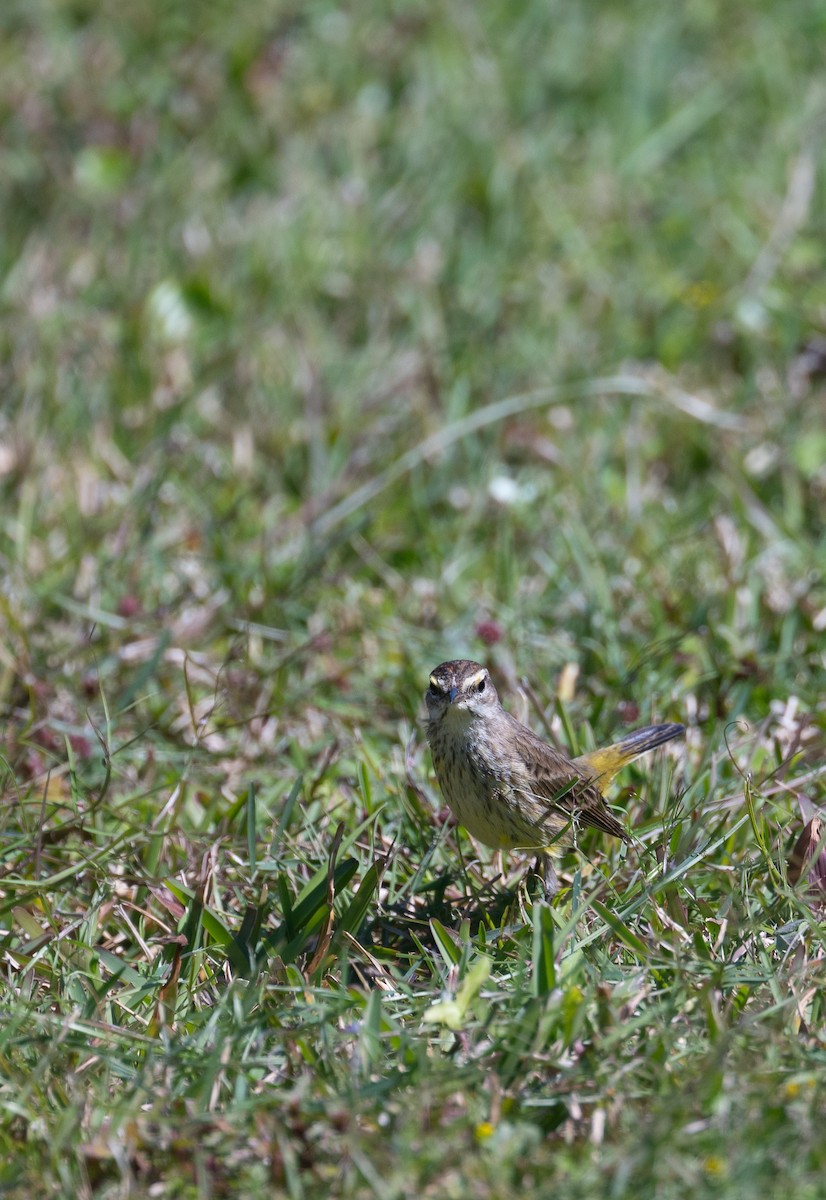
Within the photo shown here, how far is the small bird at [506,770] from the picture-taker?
13.7 ft

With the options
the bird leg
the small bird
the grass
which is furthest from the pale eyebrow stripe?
the bird leg

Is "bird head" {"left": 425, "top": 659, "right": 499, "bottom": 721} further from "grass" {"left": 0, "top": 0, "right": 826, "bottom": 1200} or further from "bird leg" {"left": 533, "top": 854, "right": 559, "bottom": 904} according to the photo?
"bird leg" {"left": 533, "top": 854, "right": 559, "bottom": 904}

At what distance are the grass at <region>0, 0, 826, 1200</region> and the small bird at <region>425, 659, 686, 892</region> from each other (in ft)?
0.45

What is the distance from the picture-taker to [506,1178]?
293cm

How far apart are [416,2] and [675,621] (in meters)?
5.67

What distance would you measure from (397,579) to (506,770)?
1.74m

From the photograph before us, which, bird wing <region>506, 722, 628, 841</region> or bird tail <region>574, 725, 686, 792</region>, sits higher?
bird wing <region>506, 722, 628, 841</region>

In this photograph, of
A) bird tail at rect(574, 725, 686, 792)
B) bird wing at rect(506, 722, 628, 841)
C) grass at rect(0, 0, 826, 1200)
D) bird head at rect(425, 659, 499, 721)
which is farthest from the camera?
bird tail at rect(574, 725, 686, 792)

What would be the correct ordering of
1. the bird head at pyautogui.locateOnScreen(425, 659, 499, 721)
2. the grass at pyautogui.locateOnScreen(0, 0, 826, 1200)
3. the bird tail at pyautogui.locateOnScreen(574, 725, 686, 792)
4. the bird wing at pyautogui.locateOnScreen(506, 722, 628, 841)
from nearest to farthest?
the grass at pyautogui.locateOnScreen(0, 0, 826, 1200)
the bird wing at pyautogui.locateOnScreen(506, 722, 628, 841)
the bird head at pyautogui.locateOnScreen(425, 659, 499, 721)
the bird tail at pyautogui.locateOnScreen(574, 725, 686, 792)

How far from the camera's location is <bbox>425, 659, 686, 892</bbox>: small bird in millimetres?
4164

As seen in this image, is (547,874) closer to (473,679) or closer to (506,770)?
(506,770)

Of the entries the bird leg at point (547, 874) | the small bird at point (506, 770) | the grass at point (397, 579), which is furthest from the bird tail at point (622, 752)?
the bird leg at point (547, 874)

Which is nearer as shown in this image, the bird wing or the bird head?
the bird wing

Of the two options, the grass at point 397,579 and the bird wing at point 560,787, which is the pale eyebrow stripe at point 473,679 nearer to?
the bird wing at point 560,787
